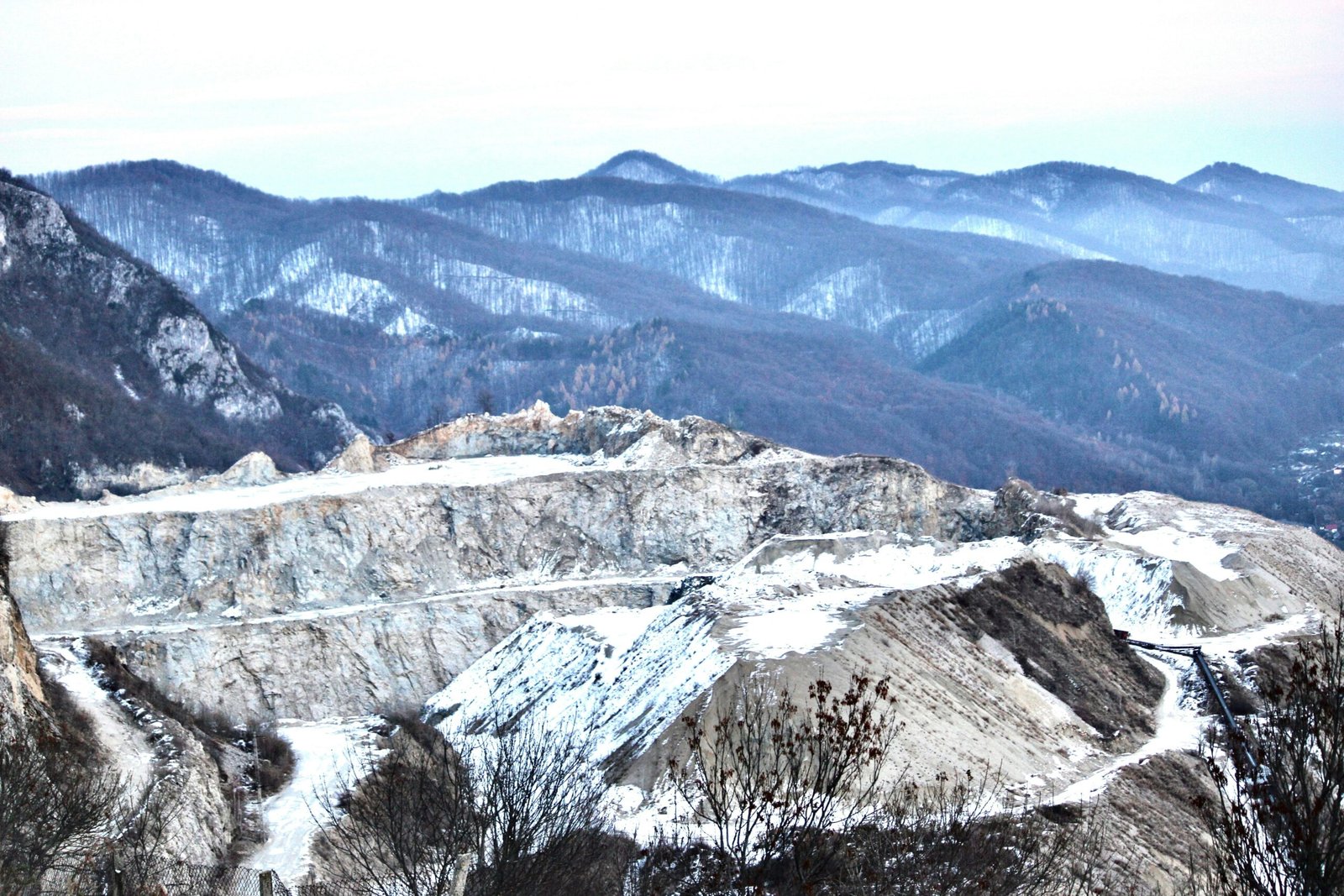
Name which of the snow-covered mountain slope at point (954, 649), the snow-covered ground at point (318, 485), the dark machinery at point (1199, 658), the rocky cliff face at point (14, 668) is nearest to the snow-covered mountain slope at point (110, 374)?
the snow-covered ground at point (318, 485)

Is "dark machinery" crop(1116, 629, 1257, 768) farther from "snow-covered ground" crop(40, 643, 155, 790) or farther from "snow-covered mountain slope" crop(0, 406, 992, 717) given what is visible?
"snow-covered ground" crop(40, 643, 155, 790)

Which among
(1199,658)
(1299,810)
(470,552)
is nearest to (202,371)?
(470,552)

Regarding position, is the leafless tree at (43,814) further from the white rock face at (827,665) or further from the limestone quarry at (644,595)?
the white rock face at (827,665)

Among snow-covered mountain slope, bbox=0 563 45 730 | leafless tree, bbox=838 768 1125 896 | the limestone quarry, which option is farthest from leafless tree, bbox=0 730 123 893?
leafless tree, bbox=838 768 1125 896

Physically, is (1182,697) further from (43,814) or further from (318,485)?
(318,485)

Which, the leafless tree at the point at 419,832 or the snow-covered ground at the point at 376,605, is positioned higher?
the leafless tree at the point at 419,832

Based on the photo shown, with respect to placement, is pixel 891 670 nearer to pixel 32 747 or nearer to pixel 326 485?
pixel 32 747
